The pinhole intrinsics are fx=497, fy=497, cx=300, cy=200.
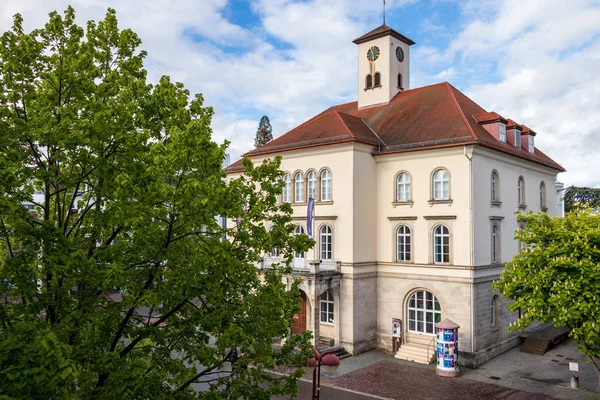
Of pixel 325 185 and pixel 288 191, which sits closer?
pixel 325 185

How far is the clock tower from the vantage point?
32.7 metres

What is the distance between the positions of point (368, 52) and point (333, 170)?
35.8 feet

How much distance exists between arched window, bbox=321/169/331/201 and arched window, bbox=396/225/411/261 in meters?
4.27

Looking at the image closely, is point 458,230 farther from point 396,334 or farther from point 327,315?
point 327,315

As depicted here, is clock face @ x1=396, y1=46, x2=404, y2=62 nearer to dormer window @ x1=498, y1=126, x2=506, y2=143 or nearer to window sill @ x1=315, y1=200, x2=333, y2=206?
dormer window @ x1=498, y1=126, x2=506, y2=143

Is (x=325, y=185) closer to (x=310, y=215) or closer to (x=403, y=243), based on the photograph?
(x=310, y=215)

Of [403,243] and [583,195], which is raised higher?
[583,195]

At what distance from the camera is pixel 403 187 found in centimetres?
2694

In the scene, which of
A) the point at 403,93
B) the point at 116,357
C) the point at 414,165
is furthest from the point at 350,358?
the point at 116,357

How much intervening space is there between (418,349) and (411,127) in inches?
474

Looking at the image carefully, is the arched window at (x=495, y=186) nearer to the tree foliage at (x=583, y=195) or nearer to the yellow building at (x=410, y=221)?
the yellow building at (x=410, y=221)

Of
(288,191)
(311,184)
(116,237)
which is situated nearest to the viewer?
(116,237)

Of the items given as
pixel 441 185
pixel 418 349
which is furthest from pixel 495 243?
pixel 418 349

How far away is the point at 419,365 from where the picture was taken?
24328 millimetres
